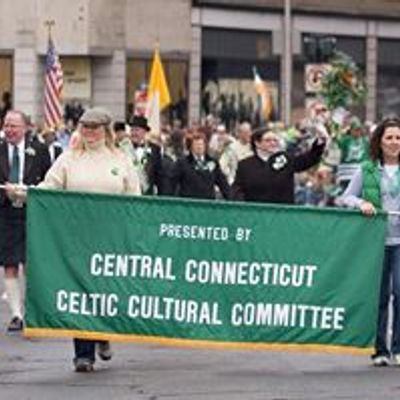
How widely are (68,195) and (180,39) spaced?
117 ft

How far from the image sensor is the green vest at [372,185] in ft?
40.3

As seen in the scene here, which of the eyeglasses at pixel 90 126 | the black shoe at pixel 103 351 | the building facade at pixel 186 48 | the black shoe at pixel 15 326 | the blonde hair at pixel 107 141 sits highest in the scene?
the building facade at pixel 186 48

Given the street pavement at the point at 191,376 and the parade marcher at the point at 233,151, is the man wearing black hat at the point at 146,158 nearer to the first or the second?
the street pavement at the point at 191,376

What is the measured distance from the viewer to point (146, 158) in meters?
19.1

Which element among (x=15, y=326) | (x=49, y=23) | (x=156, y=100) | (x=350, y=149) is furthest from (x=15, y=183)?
(x=49, y=23)

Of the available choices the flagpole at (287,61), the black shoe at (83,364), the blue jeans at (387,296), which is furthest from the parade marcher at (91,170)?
the flagpole at (287,61)

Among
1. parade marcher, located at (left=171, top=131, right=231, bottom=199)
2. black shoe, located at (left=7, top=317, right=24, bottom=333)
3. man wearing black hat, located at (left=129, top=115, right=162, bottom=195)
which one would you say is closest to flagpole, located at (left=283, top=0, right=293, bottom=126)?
man wearing black hat, located at (left=129, top=115, right=162, bottom=195)

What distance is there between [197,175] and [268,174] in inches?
135

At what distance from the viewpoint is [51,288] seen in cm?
1180

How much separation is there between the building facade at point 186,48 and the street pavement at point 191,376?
29.6 meters

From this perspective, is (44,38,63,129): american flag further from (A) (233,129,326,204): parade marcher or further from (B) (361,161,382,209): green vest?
(B) (361,161,382,209): green vest

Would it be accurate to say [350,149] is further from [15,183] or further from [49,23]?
[49,23]

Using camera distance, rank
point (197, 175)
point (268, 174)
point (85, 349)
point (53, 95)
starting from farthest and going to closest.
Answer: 1. point (53, 95)
2. point (197, 175)
3. point (268, 174)
4. point (85, 349)

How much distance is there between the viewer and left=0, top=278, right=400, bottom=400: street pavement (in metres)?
11.0
